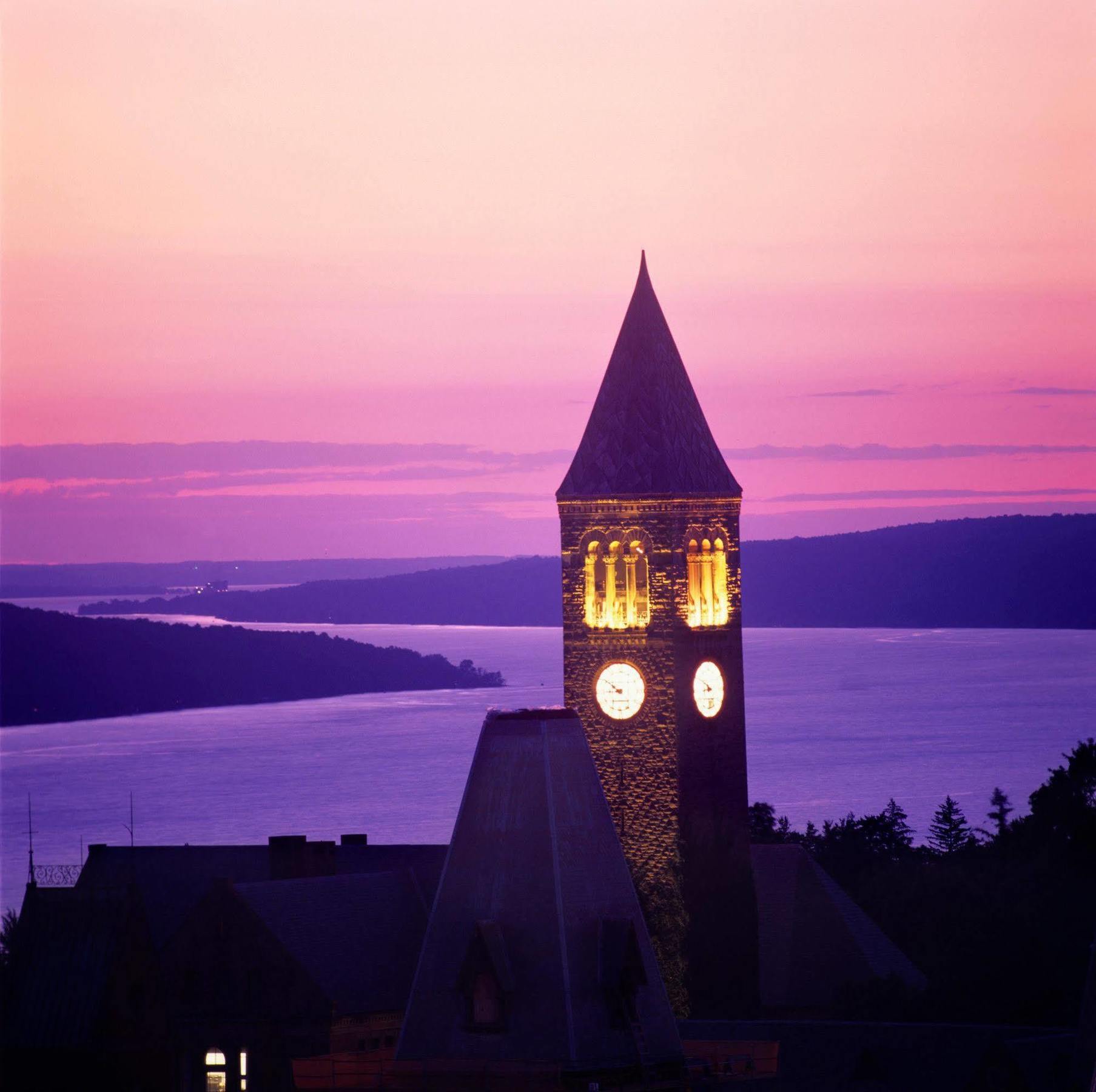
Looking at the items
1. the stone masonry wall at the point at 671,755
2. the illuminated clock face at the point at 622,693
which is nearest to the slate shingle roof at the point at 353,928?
the stone masonry wall at the point at 671,755

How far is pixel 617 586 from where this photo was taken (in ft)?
181

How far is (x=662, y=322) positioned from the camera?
55.6 m

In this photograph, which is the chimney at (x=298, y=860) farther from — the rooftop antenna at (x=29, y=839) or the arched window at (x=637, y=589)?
the rooftop antenna at (x=29, y=839)

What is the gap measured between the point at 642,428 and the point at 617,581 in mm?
3354

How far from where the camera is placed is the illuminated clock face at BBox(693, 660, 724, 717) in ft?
180

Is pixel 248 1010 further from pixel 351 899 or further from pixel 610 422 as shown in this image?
pixel 610 422

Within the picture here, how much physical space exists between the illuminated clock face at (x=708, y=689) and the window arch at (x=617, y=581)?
1.68 metres

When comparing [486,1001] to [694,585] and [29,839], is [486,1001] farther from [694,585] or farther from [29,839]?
[29,839]

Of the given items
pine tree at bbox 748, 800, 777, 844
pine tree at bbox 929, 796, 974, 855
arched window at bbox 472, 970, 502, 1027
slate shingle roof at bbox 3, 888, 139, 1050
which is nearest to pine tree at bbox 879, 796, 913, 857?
pine tree at bbox 929, 796, 974, 855

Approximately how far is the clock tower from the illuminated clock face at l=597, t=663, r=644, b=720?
3 cm

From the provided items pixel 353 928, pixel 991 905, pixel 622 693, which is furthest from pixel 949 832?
pixel 353 928

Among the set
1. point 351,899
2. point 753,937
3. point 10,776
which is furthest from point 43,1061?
point 10,776

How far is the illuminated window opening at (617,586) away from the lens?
5500 cm

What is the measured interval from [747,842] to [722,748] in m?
2.15
